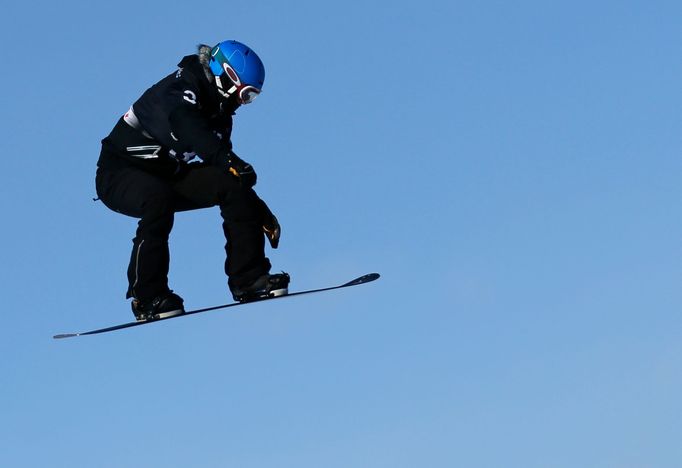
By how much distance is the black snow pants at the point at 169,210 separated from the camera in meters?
15.6

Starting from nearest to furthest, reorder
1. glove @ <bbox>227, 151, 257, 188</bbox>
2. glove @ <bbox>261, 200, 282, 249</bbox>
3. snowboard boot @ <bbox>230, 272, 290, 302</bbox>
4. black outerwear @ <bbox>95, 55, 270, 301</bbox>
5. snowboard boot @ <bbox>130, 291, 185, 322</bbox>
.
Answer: glove @ <bbox>227, 151, 257, 188</bbox>
black outerwear @ <bbox>95, 55, 270, 301</bbox>
snowboard boot @ <bbox>130, 291, 185, 322</bbox>
snowboard boot @ <bbox>230, 272, 290, 302</bbox>
glove @ <bbox>261, 200, 282, 249</bbox>

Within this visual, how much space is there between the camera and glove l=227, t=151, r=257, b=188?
1475 centimetres

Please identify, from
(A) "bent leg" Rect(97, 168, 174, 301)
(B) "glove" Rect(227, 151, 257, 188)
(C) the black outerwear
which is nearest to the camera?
(B) "glove" Rect(227, 151, 257, 188)

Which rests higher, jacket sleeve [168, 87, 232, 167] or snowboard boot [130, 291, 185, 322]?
jacket sleeve [168, 87, 232, 167]

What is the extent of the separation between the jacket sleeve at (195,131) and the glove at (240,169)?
0.06 meters

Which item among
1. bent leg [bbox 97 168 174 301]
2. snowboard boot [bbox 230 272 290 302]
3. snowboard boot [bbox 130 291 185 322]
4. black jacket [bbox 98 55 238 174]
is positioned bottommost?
snowboard boot [bbox 130 291 185 322]

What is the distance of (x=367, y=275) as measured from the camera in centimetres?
1702

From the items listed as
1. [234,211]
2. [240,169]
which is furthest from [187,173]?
[240,169]

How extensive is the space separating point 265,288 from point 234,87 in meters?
2.54

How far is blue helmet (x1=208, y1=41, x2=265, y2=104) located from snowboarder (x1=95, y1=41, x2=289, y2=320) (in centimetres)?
1

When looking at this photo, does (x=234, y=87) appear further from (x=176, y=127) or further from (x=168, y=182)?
(x=168, y=182)

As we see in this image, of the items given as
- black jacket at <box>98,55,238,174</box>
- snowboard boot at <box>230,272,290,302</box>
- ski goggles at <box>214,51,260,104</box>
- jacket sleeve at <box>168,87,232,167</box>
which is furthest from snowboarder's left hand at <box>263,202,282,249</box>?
ski goggles at <box>214,51,260,104</box>

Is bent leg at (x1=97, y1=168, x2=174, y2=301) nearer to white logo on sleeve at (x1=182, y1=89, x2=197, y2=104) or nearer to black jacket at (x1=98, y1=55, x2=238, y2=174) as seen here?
black jacket at (x1=98, y1=55, x2=238, y2=174)

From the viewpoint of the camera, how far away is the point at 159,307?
1568cm
